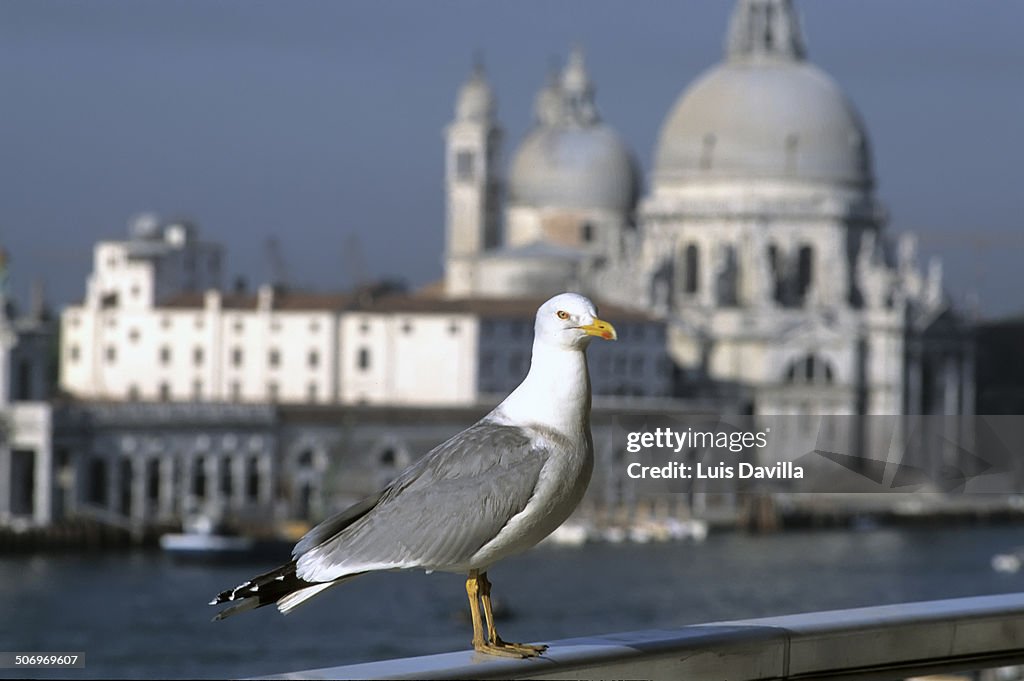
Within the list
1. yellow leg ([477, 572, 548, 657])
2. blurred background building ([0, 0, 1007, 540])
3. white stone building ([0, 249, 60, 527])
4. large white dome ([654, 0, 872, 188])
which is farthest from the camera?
large white dome ([654, 0, 872, 188])

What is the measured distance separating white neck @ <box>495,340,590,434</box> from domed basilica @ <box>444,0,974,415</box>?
45603 millimetres

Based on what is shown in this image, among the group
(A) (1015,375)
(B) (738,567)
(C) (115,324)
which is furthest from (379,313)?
(A) (1015,375)

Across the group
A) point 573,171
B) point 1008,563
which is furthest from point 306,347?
point 1008,563

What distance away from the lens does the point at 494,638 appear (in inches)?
134

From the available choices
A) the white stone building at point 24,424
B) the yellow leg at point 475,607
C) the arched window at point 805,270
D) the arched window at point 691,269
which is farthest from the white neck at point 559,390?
Result: the arched window at point 805,270

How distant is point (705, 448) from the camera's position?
4.19m

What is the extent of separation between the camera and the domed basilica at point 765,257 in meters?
50.3

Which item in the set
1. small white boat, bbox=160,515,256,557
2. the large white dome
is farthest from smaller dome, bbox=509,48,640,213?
small white boat, bbox=160,515,256,557

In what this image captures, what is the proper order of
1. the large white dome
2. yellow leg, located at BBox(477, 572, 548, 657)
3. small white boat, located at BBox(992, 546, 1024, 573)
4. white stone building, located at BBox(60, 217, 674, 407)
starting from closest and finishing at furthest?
yellow leg, located at BBox(477, 572, 548, 657)
small white boat, located at BBox(992, 546, 1024, 573)
white stone building, located at BBox(60, 217, 674, 407)
the large white dome

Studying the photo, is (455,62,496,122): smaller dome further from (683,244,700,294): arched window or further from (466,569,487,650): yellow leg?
(466,569,487,650): yellow leg

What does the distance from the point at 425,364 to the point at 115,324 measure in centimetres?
581

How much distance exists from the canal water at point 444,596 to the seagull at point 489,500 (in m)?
12.8

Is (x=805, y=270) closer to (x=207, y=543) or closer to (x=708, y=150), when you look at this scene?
(x=708, y=150)

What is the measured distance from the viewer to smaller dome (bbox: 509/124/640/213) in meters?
56.2
